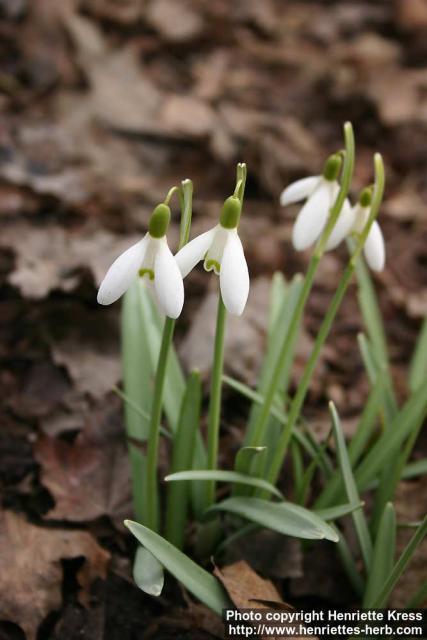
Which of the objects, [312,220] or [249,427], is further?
[249,427]

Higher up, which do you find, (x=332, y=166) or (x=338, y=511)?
(x=332, y=166)

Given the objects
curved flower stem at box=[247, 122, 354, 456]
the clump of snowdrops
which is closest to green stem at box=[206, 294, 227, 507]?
the clump of snowdrops

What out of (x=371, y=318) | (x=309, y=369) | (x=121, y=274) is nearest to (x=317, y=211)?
(x=309, y=369)

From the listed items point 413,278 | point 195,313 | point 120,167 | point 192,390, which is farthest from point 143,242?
point 120,167

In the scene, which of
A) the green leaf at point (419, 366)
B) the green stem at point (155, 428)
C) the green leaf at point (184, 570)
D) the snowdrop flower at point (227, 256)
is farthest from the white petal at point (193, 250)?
the green leaf at point (419, 366)

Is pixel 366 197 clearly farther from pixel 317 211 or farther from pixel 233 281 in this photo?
pixel 233 281

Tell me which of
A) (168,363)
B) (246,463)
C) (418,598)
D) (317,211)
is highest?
(317,211)

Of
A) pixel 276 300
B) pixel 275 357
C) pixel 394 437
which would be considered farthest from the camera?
pixel 276 300
